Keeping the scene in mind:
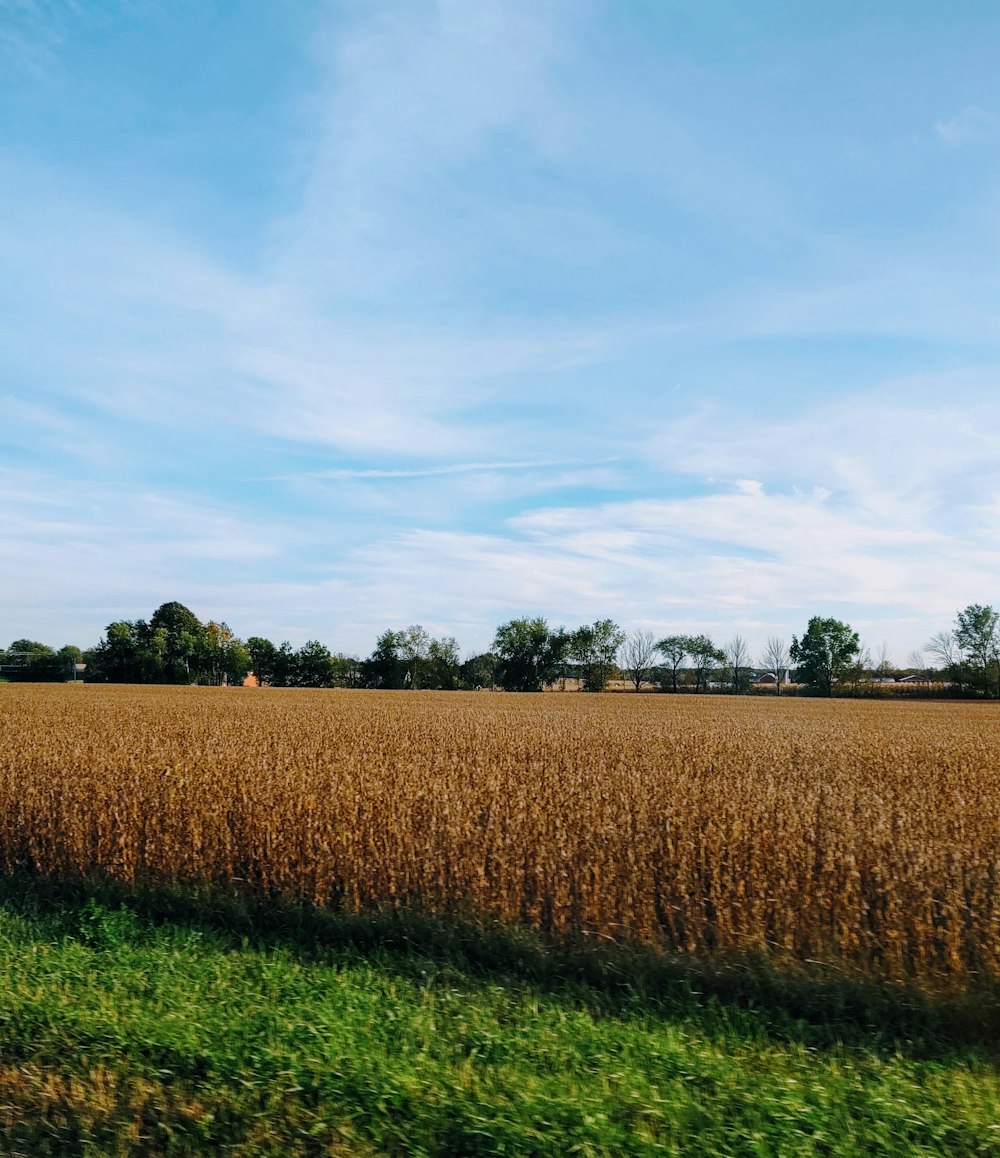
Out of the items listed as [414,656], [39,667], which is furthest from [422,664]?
[39,667]

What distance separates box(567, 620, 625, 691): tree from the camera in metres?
103

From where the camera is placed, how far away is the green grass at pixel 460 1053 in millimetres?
4207

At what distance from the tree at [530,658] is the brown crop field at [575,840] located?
294 ft

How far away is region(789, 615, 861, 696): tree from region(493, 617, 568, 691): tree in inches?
1439

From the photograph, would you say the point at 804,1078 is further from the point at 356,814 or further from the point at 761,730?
the point at 761,730

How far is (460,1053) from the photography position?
4.95 m

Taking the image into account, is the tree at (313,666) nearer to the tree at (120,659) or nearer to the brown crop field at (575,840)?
the tree at (120,659)

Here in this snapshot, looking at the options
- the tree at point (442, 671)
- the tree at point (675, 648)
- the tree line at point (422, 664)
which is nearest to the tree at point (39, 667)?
the tree line at point (422, 664)

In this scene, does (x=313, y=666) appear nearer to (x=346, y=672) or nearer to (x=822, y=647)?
(x=346, y=672)

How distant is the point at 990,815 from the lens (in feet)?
30.2

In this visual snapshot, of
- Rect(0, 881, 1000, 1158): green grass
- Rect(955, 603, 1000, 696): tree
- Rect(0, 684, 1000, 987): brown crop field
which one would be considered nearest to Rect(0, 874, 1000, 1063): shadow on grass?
Rect(0, 881, 1000, 1158): green grass

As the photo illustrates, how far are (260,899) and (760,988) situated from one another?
4607mm

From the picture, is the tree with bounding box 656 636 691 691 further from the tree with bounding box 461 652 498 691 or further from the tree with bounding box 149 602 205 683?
the tree with bounding box 149 602 205 683

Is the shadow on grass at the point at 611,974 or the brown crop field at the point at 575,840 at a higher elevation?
the brown crop field at the point at 575,840
